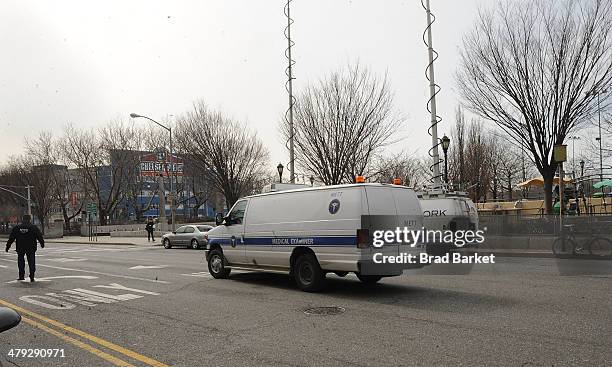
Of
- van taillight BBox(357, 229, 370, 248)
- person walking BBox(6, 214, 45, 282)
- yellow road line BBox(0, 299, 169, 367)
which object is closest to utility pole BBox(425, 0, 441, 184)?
van taillight BBox(357, 229, 370, 248)

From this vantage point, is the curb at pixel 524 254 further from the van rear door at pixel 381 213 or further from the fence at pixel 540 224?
the van rear door at pixel 381 213

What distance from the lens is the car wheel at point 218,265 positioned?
12086 mm

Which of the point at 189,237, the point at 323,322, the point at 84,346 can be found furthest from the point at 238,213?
the point at 189,237

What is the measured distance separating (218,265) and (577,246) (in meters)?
11.1

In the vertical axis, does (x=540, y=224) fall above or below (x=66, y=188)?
below

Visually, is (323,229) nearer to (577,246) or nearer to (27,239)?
(27,239)

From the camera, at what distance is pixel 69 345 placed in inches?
245

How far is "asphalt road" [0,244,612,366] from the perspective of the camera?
548 centimetres

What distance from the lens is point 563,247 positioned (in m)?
15.7

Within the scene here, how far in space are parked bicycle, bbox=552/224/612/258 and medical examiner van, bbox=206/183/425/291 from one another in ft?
26.2

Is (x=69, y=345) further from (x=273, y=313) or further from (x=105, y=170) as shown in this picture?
(x=105, y=170)

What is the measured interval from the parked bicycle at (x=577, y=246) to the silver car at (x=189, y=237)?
58.0ft

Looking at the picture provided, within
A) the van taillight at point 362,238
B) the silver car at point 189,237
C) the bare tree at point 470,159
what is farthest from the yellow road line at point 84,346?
the bare tree at point 470,159
